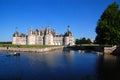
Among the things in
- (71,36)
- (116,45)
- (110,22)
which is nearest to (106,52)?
(116,45)

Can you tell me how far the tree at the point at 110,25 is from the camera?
65.8 metres

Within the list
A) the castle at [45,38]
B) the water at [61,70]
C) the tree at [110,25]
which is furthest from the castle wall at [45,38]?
the water at [61,70]

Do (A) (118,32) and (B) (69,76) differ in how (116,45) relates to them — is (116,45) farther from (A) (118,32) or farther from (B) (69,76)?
(B) (69,76)

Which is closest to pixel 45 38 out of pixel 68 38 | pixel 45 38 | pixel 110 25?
pixel 45 38

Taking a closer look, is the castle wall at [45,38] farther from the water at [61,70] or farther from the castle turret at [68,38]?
the water at [61,70]

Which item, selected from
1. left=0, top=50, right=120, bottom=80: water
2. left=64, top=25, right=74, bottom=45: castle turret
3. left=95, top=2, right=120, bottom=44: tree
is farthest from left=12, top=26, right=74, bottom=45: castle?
left=0, top=50, right=120, bottom=80: water

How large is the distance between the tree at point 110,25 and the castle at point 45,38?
102 m

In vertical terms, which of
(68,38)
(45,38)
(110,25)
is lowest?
(110,25)

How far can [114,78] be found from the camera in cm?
2875

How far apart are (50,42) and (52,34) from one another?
6.97 m

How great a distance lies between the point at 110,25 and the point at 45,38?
107m

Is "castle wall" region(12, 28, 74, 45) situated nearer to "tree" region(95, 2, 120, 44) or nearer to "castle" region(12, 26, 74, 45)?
"castle" region(12, 26, 74, 45)

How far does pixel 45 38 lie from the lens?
559 feet

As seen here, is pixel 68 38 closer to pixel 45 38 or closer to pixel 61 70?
pixel 45 38
